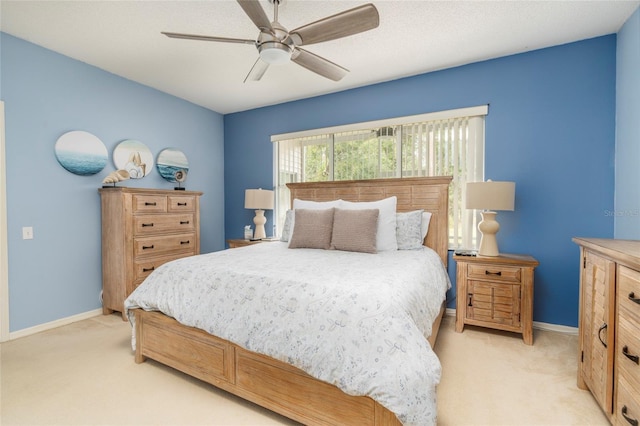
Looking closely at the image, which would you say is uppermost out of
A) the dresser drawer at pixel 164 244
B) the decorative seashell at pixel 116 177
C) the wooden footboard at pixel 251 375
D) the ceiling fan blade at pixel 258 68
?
the ceiling fan blade at pixel 258 68

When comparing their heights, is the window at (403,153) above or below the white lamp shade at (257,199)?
above

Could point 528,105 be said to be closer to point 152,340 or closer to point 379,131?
point 379,131

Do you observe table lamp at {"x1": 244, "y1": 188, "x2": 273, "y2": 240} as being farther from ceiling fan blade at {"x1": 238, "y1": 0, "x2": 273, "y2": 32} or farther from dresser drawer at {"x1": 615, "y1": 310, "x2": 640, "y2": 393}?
dresser drawer at {"x1": 615, "y1": 310, "x2": 640, "y2": 393}

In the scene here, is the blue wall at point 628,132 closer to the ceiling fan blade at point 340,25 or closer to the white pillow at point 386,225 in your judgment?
the white pillow at point 386,225

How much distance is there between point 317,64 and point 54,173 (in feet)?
9.28

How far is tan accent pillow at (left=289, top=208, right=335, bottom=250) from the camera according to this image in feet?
9.41

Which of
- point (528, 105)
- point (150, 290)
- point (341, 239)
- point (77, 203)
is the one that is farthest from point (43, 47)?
point (528, 105)

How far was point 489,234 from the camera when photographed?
287cm

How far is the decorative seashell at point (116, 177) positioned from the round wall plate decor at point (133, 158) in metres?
0.26

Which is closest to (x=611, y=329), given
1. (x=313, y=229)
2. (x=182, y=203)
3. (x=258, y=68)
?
(x=313, y=229)

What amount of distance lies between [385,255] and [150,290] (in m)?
1.86

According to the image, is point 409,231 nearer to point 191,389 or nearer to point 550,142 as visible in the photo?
point 550,142

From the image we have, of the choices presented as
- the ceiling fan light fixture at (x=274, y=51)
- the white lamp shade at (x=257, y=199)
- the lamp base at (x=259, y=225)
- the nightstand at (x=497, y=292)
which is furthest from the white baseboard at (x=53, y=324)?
the nightstand at (x=497, y=292)

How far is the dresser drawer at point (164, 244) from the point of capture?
10.7 ft
